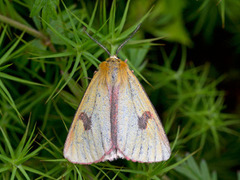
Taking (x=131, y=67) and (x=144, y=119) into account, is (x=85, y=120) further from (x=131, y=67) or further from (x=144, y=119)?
(x=131, y=67)

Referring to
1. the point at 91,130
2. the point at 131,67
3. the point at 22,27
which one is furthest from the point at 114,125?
the point at 22,27

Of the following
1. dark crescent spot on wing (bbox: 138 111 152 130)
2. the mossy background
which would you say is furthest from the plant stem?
dark crescent spot on wing (bbox: 138 111 152 130)

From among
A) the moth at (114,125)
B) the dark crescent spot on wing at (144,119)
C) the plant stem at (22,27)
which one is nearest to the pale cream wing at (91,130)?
the moth at (114,125)

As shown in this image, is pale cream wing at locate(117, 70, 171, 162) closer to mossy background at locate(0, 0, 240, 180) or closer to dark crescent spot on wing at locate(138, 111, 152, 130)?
dark crescent spot on wing at locate(138, 111, 152, 130)

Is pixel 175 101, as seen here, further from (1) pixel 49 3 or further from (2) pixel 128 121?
(1) pixel 49 3

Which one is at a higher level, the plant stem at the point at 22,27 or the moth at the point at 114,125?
the plant stem at the point at 22,27

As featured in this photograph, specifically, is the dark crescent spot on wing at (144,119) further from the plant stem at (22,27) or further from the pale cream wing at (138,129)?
the plant stem at (22,27)
